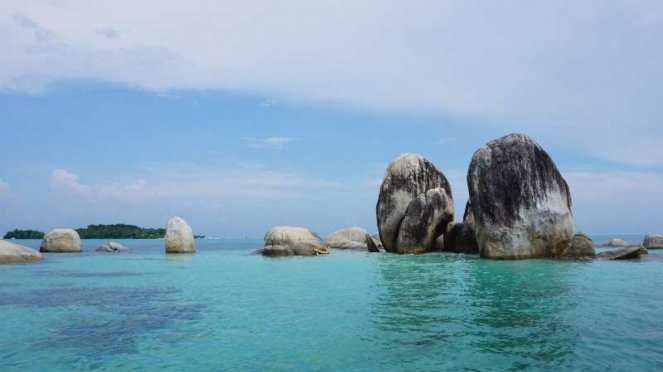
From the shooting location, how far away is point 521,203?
28.6 m

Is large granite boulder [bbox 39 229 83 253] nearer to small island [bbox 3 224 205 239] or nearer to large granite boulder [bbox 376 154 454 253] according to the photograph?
large granite boulder [bbox 376 154 454 253]

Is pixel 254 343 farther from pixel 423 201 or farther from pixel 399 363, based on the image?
pixel 423 201

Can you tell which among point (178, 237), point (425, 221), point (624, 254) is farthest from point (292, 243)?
point (624, 254)

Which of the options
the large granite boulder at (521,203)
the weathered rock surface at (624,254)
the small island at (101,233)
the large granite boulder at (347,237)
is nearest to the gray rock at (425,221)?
the large granite boulder at (521,203)

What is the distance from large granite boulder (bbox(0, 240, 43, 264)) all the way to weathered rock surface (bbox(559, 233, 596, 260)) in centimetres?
3184

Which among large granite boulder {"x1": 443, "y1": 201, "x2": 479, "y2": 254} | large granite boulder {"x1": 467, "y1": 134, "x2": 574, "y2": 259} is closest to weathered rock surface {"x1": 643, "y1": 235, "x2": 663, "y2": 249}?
large granite boulder {"x1": 443, "y1": 201, "x2": 479, "y2": 254}

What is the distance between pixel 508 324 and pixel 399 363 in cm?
404

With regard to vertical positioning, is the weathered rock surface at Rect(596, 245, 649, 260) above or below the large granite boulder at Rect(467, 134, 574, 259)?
below

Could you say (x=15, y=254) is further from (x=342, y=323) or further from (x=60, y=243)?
(x=342, y=323)

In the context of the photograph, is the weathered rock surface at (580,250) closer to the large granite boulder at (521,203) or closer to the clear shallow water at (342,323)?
the large granite boulder at (521,203)

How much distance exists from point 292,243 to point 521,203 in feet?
56.0

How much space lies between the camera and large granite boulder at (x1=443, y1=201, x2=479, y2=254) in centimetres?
3634

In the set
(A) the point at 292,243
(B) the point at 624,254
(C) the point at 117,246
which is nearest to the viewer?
(B) the point at 624,254

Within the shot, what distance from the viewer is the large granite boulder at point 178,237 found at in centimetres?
4234
